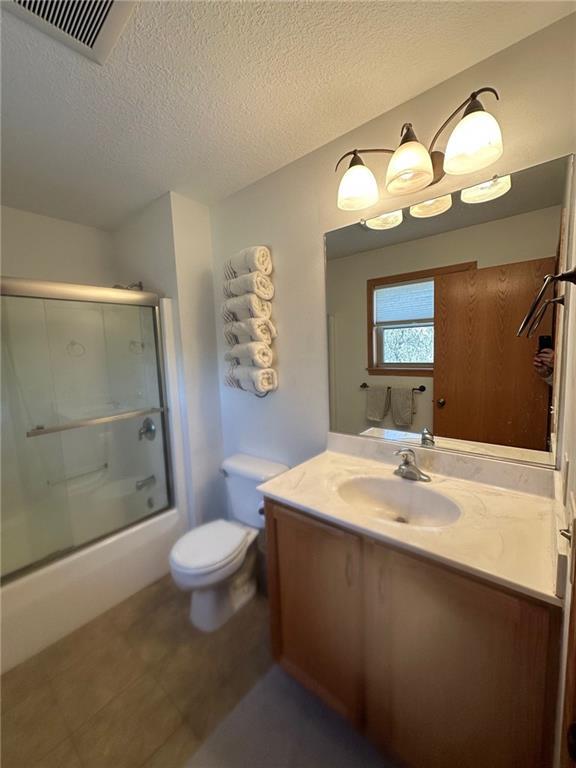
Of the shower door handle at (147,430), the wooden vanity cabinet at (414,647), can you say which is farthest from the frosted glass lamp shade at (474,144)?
the shower door handle at (147,430)

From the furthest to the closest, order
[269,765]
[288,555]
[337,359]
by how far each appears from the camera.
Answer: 1. [337,359]
2. [288,555]
3. [269,765]

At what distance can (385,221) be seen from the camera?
1.27 metres

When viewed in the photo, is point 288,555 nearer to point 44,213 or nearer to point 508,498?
point 508,498

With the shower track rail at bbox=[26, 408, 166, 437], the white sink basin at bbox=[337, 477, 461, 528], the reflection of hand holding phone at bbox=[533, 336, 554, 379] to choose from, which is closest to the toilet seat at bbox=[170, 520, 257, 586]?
the white sink basin at bbox=[337, 477, 461, 528]

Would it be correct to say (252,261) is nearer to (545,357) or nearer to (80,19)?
(80,19)

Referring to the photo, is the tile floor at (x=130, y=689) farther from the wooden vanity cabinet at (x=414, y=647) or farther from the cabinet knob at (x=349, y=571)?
the cabinet knob at (x=349, y=571)

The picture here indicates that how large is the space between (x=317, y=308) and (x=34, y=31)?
1.25m

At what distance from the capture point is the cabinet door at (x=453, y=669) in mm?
667

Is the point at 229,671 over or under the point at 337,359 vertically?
under

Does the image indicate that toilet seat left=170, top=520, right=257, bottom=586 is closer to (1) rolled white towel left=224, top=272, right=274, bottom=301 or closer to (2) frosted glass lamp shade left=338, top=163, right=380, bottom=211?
(1) rolled white towel left=224, top=272, right=274, bottom=301

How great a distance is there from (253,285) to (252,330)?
23 centimetres

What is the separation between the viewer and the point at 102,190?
1690 millimetres

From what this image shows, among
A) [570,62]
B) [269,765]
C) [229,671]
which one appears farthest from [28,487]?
[570,62]

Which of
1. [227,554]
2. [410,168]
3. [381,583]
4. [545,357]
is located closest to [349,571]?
[381,583]
